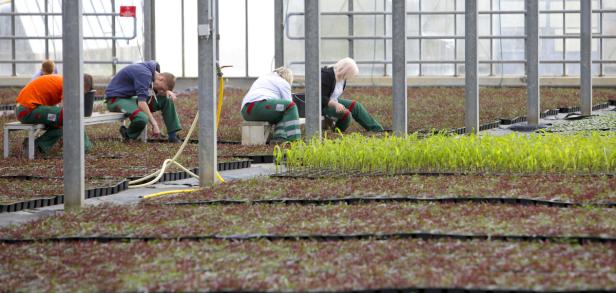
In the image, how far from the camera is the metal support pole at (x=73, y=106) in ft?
25.3

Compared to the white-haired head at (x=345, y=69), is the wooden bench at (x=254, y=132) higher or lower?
lower

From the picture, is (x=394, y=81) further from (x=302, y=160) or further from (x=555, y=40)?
(x=555, y=40)

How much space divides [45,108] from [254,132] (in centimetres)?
238

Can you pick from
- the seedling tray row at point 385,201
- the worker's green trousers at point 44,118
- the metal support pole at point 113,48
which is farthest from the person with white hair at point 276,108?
the metal support pole at point 113,48

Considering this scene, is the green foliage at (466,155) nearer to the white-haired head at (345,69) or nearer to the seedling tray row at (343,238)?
the seedling tray row at (343,238)

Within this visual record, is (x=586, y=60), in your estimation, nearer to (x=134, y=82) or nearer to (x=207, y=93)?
(x=134, y=82)

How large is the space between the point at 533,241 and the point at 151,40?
19.1 metres

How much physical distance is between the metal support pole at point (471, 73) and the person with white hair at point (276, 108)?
245cm

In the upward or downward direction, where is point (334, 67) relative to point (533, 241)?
upward

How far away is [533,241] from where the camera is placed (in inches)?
233

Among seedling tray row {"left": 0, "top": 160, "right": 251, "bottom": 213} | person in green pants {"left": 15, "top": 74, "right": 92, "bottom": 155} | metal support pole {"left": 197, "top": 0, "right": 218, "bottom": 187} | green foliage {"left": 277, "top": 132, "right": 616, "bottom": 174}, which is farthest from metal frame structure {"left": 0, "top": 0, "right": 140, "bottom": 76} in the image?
metal support pole {"left": 197, "top": 0, "right": 218, "bottom": 187}

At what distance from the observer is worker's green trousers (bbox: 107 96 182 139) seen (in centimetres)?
1273

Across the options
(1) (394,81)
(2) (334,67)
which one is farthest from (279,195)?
(2) (334,67)

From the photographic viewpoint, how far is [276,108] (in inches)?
494
